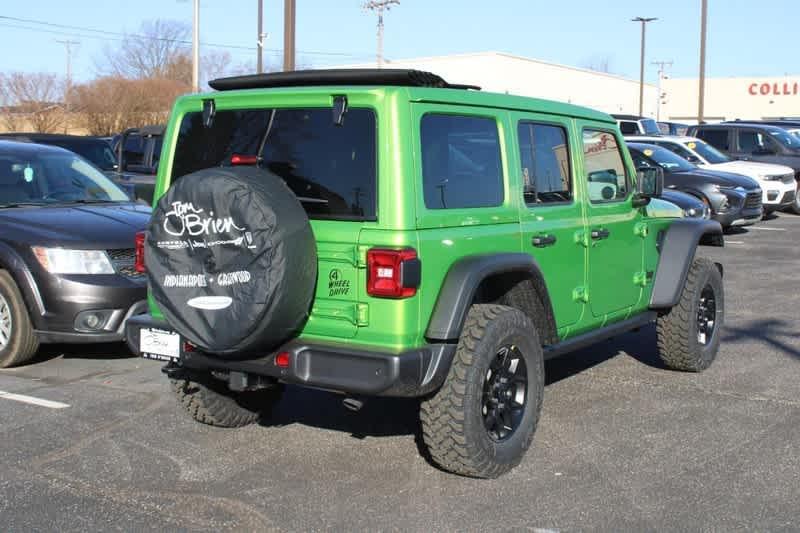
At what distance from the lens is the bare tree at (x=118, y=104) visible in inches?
1938

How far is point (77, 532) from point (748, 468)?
3330 millimetres

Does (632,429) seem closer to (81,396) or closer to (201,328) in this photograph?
(201,328)

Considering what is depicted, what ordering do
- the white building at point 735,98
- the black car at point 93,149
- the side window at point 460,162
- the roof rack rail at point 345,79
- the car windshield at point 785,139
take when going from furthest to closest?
the white building at point 735,98 → the car windshield at point 785,139 → the black car at point 93,149 → the roof rack rail at point 345,79 → the side window at point 460,162

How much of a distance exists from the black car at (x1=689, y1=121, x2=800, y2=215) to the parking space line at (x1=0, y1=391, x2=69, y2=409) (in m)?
18.3

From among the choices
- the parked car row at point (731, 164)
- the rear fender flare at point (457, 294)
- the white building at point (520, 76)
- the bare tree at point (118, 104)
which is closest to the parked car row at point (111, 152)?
the parked car row at point (731, 164)

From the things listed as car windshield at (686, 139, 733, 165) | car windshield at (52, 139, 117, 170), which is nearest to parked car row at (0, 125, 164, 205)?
car windshield at (52, 139, 117, 170)

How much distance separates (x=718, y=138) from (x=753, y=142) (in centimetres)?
76

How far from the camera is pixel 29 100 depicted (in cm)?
5531

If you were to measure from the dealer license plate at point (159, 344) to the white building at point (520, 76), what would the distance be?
54208 millimetres

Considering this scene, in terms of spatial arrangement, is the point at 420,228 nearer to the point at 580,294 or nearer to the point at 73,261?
the point at 580,294

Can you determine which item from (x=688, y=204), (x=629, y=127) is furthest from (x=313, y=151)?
(x=629, y=127)

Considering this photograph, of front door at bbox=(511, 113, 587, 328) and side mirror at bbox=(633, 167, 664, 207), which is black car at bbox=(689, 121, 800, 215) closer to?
side mirror at bbox=(633, 167, 664, 207)

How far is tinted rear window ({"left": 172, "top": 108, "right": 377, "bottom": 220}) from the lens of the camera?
181 inches

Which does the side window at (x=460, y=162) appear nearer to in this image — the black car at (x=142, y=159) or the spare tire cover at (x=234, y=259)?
the spare tire cover at (x=234, y=259)
